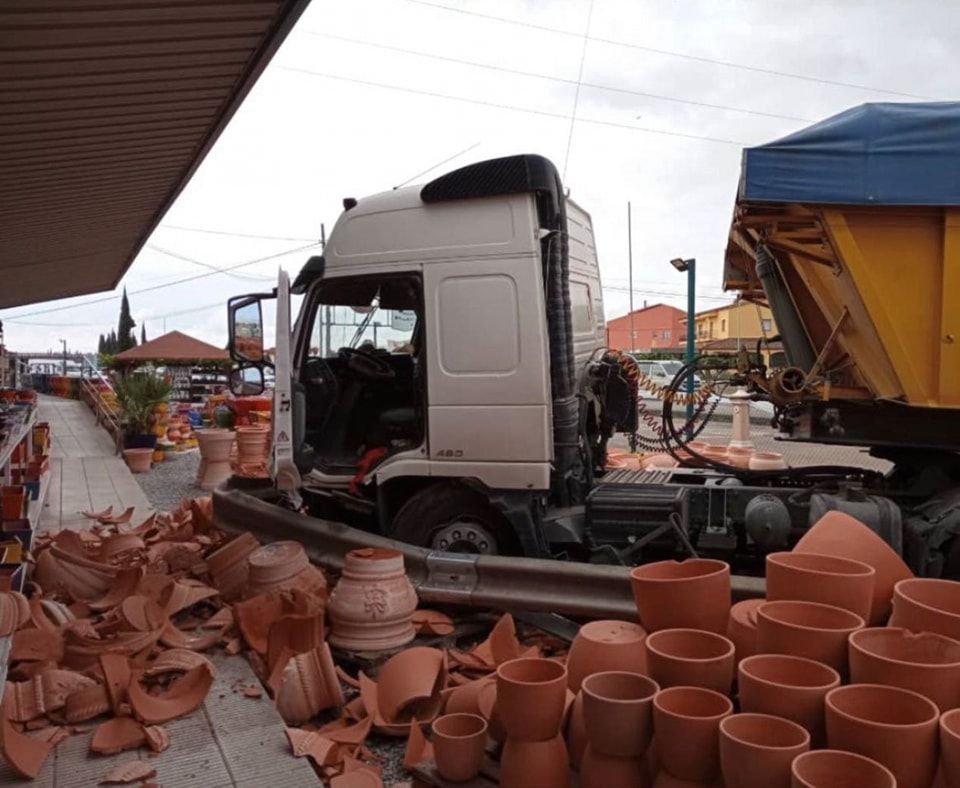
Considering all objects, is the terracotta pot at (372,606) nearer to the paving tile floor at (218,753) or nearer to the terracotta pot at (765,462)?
the paving tile floor at (218,753)

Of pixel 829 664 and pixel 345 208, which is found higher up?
pixel 345 208

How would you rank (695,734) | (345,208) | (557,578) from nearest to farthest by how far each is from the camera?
(695,734) → (557,578) → (345,208)

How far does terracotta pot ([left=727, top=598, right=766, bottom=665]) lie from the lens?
9.48 ft

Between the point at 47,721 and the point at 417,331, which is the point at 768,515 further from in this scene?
the point at 47,721

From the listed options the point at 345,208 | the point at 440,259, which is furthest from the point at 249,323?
the point at 440,259

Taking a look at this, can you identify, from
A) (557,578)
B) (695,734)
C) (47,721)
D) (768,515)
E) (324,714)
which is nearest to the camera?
(695,734)

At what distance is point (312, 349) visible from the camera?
5855 millimetres

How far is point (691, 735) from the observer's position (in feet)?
7.72

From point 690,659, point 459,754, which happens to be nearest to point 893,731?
point 690,659

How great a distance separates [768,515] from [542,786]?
2808mm

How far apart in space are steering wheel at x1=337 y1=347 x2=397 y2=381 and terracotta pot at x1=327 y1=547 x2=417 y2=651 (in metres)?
1.93

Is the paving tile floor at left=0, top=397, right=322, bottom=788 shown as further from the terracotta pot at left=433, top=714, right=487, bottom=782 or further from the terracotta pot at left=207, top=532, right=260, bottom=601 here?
the terracotta pot at left=207, top=532, right=260, bottom=601

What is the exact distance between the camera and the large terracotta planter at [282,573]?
4.63 metres

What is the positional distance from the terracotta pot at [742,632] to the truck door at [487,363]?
198 centimetres
